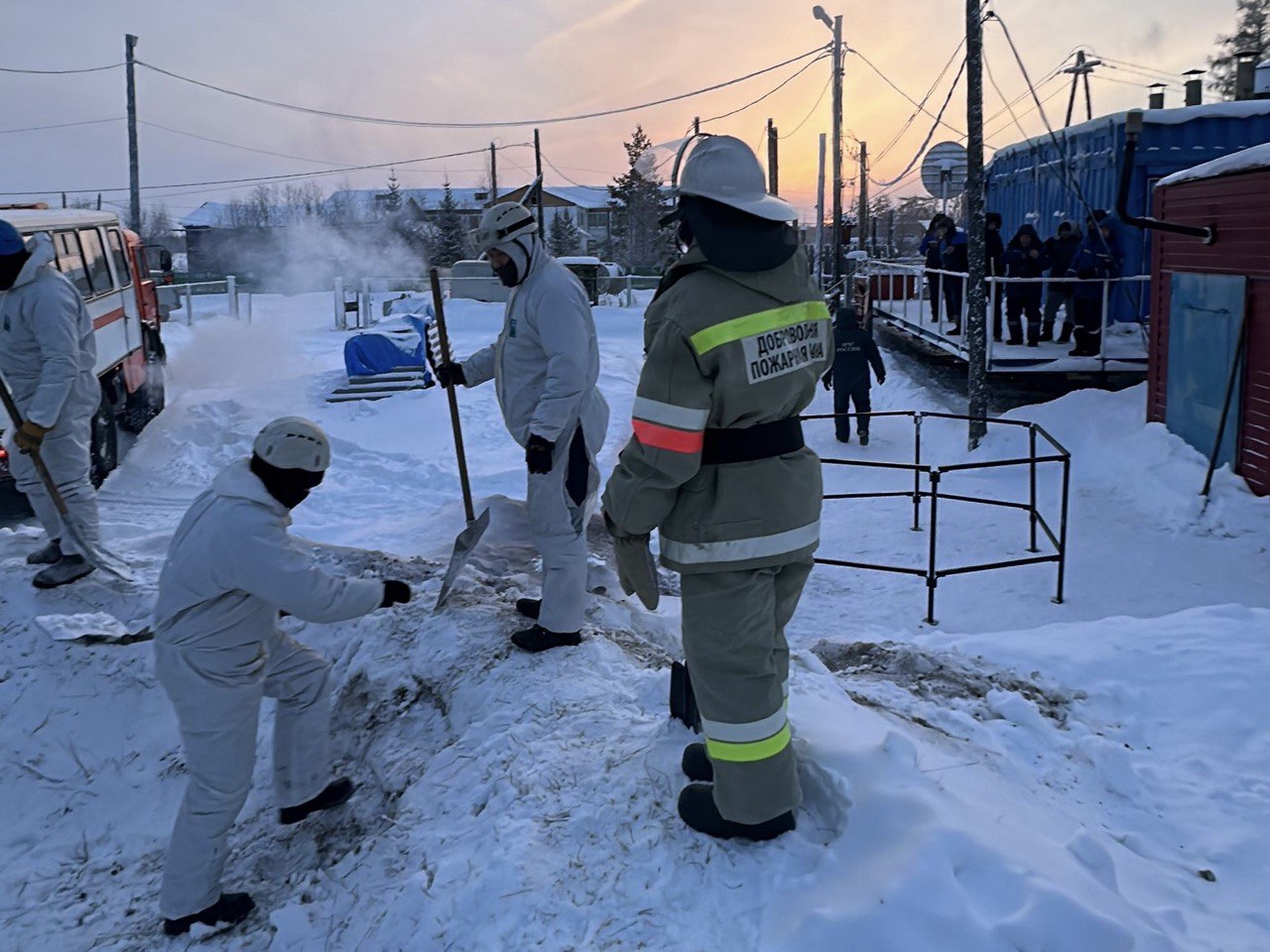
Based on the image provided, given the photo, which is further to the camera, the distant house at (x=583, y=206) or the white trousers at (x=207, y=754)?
the distant house at (x=583, y=206)

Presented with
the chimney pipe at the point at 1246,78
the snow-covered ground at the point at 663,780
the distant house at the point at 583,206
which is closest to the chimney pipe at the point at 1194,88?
the chimney pipe at the point at 1246,78

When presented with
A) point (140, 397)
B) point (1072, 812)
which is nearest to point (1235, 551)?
point (1072, 812)

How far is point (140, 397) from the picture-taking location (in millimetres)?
13133

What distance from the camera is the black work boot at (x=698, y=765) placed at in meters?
3.24

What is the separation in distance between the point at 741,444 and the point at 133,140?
92.6 ft

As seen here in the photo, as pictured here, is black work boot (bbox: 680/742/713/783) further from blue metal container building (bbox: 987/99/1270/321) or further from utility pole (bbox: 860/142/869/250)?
utility pole (bbox: 860/142/869/250)

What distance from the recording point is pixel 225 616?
3428mm

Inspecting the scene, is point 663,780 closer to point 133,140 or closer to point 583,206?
point 133,140

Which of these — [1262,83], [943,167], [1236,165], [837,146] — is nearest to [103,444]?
[1236,165]

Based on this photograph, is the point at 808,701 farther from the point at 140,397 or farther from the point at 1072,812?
the point at 140,397

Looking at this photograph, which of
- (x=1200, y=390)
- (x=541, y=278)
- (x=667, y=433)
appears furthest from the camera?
(x=1200, y=390)

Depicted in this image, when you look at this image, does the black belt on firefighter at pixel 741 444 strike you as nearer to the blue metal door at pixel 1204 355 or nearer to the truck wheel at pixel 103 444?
the blue metal door at pixel 1204 355

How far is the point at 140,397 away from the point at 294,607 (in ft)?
36.7

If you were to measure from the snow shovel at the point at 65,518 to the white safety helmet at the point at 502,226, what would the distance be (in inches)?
124
